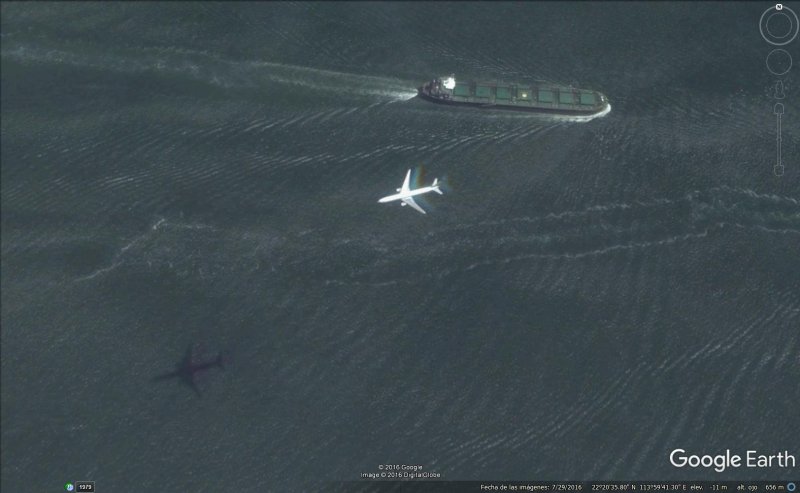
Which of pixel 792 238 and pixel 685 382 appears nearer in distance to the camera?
pixel 685 382

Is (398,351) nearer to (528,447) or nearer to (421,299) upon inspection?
(421,299)

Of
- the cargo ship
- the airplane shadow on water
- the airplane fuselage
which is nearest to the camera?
the airplane shadow on water

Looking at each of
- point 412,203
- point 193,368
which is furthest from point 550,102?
point 193,368

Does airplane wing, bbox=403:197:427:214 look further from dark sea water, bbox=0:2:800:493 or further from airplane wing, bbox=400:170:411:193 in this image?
airplane wing, bbox=400:170:411:193

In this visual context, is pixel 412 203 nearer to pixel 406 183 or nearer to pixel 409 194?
pixel 409 194

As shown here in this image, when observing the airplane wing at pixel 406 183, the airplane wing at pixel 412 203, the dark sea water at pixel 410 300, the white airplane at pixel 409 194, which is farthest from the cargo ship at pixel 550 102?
the airplane wing at pixel 412 203

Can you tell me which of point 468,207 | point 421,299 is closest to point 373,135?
point 468,207

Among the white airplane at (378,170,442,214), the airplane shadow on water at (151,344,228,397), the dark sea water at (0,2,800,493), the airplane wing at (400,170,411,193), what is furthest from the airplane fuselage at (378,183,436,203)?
the airplane shadow on water at (151,344,228,397)
